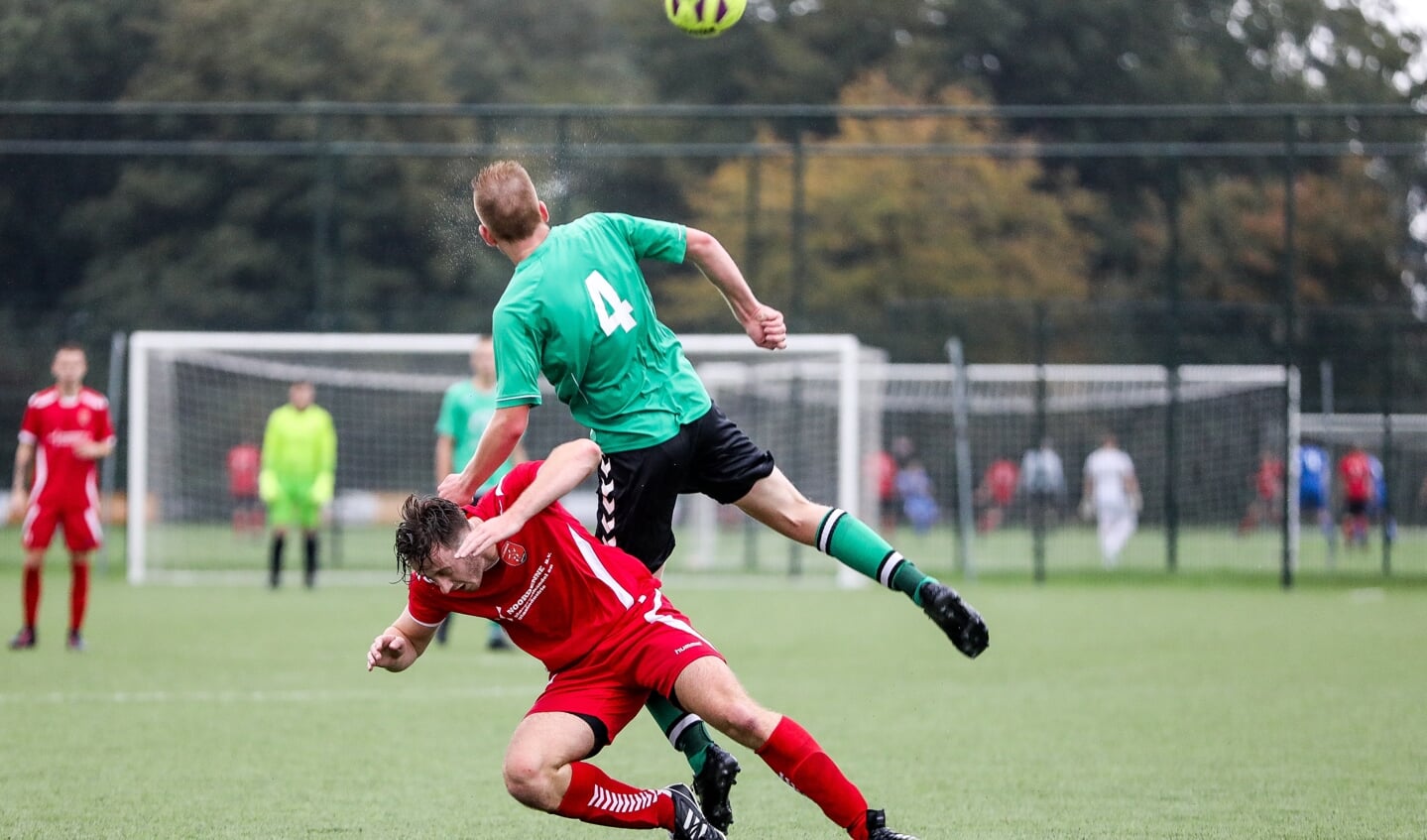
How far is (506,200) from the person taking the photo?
16.9 ft

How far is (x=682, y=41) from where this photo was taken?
132 feet

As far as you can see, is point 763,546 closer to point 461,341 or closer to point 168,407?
point 461,341

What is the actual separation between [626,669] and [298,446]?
1230 centimetres

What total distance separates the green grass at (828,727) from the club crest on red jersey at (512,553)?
47.5 inches

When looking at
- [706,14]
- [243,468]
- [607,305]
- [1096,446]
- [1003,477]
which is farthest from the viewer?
[1096,446]

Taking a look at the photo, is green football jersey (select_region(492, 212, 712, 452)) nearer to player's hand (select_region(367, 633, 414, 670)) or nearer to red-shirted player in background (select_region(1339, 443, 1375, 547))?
player's hand (select_region(367, 633, 414, 670))

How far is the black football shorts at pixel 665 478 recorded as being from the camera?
5410 mm

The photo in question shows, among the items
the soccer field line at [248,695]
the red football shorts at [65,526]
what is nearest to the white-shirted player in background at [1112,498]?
the soccer field line at [248,695]

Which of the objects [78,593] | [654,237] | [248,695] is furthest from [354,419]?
[654,237]

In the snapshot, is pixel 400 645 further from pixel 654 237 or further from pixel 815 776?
pixel 654 237

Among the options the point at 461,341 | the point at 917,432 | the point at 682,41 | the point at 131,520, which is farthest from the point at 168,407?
the point at 682,41

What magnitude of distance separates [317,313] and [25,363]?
688cm

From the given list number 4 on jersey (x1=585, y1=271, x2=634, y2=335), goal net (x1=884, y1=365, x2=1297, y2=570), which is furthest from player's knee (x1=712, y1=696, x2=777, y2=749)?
goal net (x1=884, y1=365, x2=1297, y2=570)

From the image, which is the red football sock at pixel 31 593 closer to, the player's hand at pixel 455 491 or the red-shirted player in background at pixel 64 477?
the red-shirted player in background at pixel 64 477
